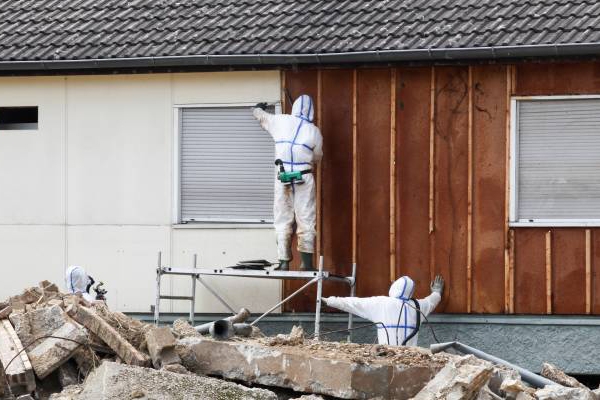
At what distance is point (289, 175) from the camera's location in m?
17.1

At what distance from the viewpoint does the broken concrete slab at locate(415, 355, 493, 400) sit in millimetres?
12055

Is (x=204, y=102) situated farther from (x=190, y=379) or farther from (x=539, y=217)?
(x=190, y=379)

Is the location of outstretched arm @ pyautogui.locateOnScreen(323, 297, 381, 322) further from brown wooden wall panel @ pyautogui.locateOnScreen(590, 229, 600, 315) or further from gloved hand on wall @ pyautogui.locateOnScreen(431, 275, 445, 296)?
brown wooden wall panel @ pyautogui.locateOnScreen(590, 229, 600, 315)

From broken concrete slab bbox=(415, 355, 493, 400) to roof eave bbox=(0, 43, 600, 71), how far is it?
197 inches

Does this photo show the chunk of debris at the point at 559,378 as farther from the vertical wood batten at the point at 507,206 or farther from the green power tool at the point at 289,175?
the green power tool at the point at 289,175

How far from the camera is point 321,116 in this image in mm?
17703

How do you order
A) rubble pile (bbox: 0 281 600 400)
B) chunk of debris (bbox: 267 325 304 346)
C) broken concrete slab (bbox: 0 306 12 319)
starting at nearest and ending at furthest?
rubble pile (bbox: 0 281 600 400) < chunk of debris (bbox: 267 325 304 346) < broken concrete slab (bbox: 0 306 12 319)

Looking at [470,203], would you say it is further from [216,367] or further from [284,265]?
[216,367]

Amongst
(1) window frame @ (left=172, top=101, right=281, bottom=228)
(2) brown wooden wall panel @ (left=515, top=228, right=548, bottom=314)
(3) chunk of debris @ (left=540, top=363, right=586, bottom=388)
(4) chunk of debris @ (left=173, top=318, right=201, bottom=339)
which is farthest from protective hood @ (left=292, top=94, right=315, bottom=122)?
(3) chunk of debris @ (left=540, top=363, right=586, bottom=388)

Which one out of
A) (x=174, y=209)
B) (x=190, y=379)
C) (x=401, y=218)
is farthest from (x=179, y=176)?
(x=190, y=379)

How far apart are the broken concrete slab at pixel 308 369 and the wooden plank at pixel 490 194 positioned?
3.73 metres

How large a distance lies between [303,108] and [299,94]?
685 millimetres

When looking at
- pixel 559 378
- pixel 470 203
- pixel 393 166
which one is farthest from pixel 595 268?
pixel 559 378

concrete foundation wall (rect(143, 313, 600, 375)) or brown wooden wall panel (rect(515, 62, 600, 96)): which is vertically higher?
brown wooden wall panel (rect(515, 62, 600, 96))
